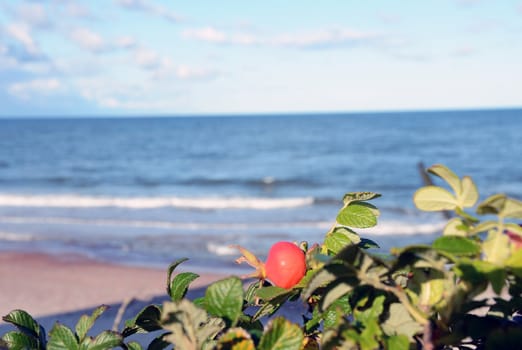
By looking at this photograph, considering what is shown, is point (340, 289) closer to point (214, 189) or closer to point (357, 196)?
point (357, 196)

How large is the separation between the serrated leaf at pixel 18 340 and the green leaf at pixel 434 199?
53cm

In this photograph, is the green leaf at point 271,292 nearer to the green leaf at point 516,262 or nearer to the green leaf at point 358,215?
the green leaf at point 358,215

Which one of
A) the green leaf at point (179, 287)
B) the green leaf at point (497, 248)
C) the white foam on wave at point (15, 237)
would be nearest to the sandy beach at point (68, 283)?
the white foam on wave at point (15, 237)

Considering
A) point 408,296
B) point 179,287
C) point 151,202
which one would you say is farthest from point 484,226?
point 151,202

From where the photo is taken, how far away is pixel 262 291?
0.73 m

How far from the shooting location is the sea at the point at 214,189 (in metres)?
9.66

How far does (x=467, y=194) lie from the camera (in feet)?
1.99

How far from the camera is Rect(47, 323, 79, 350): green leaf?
2.37 feet

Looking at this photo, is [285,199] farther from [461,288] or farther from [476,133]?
[476,133]

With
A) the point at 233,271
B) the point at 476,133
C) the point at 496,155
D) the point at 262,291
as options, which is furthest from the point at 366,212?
the point at 476,133

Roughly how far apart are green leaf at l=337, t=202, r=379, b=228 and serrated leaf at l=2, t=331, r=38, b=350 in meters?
0.46

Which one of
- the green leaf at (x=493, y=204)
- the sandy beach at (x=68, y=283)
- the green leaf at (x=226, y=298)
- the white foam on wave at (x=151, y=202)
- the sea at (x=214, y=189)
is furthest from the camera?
the white foam on wave at (x=151, y=202)

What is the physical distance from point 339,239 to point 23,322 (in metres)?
0.45

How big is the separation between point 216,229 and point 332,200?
216 inches
